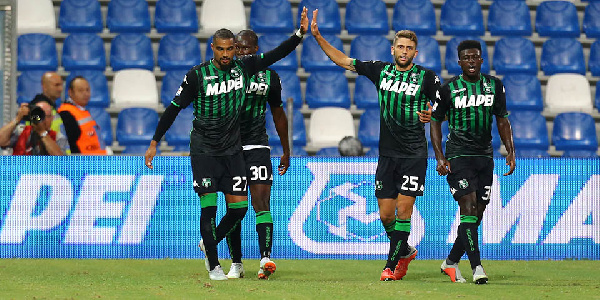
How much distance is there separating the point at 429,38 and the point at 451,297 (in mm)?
8919

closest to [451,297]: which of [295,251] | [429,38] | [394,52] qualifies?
[394,52]

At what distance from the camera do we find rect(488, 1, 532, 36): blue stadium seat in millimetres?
15242

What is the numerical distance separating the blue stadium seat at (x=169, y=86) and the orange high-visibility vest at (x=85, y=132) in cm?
333

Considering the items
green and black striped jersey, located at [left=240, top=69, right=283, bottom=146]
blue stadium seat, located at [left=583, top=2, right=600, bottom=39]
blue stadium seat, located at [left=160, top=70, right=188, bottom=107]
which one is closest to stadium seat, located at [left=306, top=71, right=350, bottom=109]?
blue stadium seat, located at [left=160, top=70, right=188, bottom=107]

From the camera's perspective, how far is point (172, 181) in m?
9.85

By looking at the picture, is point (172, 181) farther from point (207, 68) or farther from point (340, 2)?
point (340, 2)

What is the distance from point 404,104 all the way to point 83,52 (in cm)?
803

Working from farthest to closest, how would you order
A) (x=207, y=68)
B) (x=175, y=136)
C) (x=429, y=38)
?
(x=429, y=38) → (x=175, y=136) → (x=207, y=68)

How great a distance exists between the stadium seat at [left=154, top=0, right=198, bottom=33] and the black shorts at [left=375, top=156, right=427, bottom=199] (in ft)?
25.4

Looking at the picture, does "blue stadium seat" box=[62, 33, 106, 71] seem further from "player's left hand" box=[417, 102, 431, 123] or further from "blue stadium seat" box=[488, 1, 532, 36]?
"player's left hand" box=[417, 102, 431, 123]

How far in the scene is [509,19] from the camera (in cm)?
1528

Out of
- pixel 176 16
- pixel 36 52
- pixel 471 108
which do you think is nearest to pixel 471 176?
pixel 471 108

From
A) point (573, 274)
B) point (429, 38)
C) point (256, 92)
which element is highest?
point (429, 38)

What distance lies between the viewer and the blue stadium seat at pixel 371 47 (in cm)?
1438
